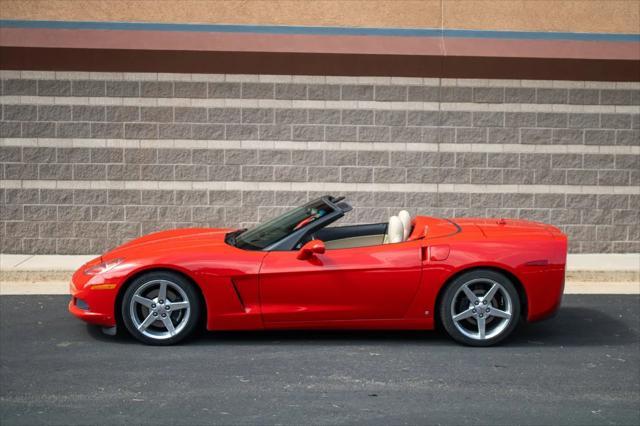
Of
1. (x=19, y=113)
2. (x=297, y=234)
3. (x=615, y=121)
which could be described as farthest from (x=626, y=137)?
(x=19, y=113)

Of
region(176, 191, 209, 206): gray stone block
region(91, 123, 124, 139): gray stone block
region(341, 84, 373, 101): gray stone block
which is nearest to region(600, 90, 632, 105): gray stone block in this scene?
region(341, 84, 373, 101): gray stone block

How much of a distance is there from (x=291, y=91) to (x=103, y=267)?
555 cm

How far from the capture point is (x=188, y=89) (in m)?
13.0

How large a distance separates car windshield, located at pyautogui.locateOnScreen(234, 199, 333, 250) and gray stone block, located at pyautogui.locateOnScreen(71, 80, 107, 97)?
4903mm

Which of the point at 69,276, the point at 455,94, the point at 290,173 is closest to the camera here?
the point at 69,276

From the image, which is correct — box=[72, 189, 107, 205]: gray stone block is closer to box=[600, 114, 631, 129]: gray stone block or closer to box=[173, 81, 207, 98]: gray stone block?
box=[173, 81, 207, 98]: gray stone block

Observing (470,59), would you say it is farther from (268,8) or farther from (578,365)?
(578,365)

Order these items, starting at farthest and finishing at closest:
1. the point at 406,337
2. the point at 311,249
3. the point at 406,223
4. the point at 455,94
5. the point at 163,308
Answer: the point at 455,94 < the point at 406,223 < the point at 406,337 < the point at 163,308 < the point at 311,249

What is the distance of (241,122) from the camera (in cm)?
1305

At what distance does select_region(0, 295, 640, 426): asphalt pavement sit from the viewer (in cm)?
616

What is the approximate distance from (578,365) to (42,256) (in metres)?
7.57

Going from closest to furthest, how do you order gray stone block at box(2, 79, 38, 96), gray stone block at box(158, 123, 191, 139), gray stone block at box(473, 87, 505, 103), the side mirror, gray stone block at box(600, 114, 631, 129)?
the side mirror, gray stone block at box(2, 79, 38, 96), gray stone block at box(158, 123, 191, 139), gray stone block at box(473, 87, 505, 103), gray stone block at box(600, 114, 631, 129)

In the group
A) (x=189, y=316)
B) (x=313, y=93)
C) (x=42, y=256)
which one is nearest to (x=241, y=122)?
(x=313, y=93)

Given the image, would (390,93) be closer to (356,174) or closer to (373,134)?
(373,134)
